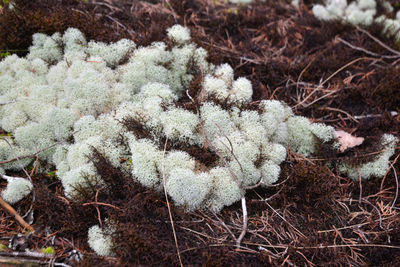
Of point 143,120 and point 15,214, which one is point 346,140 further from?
point 15,214

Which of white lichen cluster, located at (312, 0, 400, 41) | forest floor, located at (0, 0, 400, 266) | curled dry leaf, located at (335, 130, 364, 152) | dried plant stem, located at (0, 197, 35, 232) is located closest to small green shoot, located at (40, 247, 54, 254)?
forest floor, located at (0, 0, 400, 266)

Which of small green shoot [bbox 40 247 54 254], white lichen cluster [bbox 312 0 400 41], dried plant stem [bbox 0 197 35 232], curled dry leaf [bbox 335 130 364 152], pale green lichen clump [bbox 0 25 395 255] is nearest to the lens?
small green shoot [bbox 40 247 54 254]

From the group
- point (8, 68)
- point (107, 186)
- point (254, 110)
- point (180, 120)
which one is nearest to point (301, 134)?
point (254, 110)

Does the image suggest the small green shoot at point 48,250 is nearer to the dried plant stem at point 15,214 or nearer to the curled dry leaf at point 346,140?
the dried plant stem at point 15,214

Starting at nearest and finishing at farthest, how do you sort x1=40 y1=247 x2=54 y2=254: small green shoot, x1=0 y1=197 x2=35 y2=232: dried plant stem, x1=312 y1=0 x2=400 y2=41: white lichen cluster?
x1=40 y1=247 x2=54 y2=254: small green shoot, x1=0 y1=197 x2=35 y2=232: dried plant stem, x1=312 y1=0 x2=400 y2=41: white lichen cluster

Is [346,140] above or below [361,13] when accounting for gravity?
below

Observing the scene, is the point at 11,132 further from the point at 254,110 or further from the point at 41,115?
the point at 254,110

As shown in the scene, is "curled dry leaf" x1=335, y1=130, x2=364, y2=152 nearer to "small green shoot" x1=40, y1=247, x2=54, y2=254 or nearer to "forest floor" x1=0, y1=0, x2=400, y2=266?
"forest floor" x1=0, y1=0, x2=400, y2=266

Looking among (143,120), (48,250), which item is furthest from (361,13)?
(48,250)
